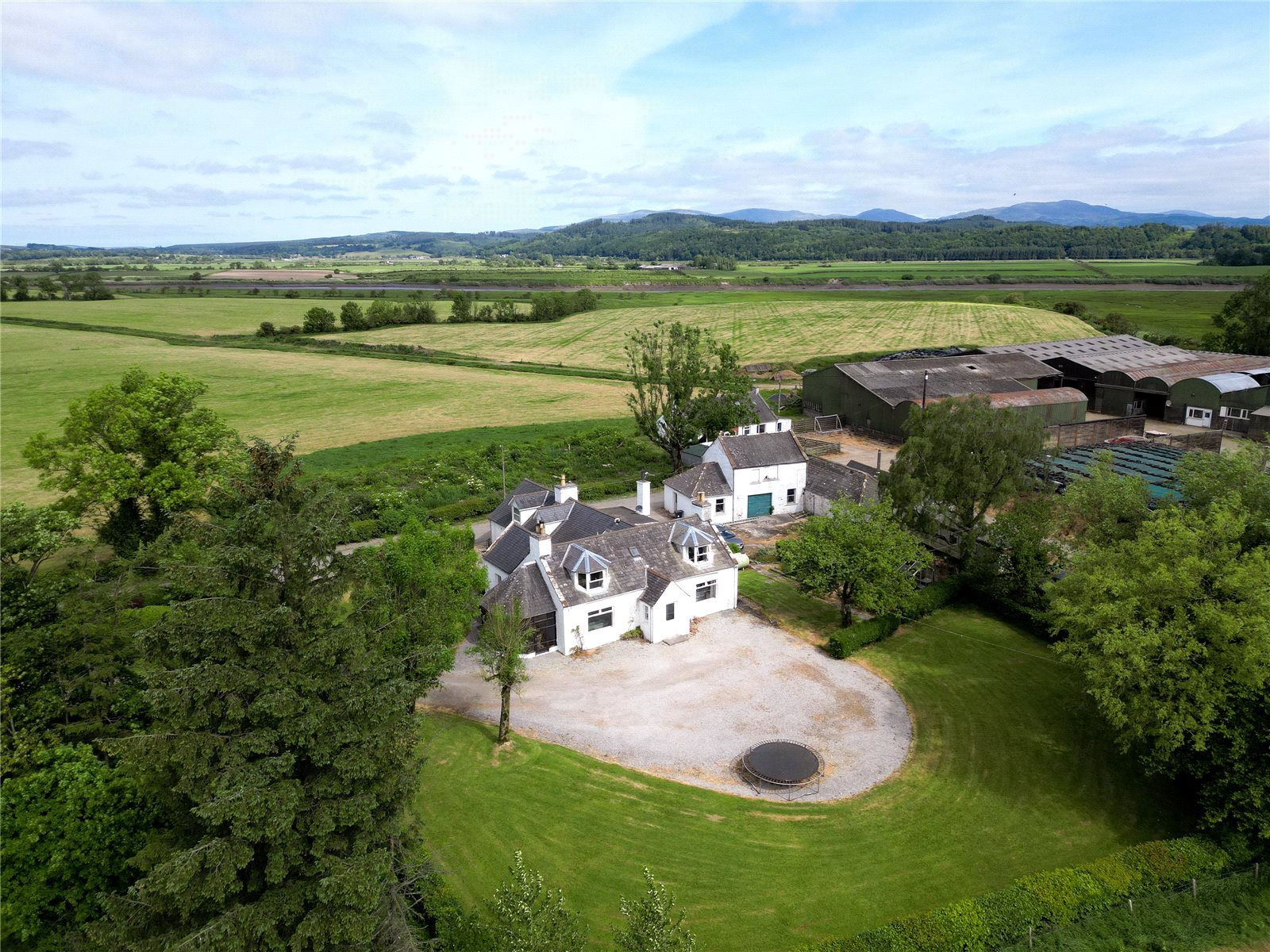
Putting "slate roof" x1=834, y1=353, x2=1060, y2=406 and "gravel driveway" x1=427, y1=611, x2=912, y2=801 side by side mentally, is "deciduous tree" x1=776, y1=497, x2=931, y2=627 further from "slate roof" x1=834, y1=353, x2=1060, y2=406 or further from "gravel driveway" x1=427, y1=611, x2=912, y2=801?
"slate roof" x1=834, y1=353, x2=1060, y2=406

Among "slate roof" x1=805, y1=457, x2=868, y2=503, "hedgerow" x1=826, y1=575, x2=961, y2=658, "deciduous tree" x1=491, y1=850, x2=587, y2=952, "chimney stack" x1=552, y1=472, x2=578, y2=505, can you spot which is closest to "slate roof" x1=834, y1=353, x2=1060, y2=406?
"slate roof" x1=805, y1=457, x2=868, y2=503

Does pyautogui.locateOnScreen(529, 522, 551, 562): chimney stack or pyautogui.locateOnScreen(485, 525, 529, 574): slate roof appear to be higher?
pyautogui.locateOnScreen(529, 522, 551, 562): chimney stack

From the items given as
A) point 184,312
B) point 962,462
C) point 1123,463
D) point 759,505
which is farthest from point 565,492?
point 184,312

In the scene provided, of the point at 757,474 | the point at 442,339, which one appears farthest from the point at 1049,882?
the point at 442,339

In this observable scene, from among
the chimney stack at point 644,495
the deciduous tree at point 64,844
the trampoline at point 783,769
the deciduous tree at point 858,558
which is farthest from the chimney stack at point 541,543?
the deciduous tree at point 64,844

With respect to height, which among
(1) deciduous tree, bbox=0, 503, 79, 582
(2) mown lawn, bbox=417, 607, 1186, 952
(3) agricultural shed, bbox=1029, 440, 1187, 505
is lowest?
(2) mown lawn, bbox=417, 607, 1186, 952

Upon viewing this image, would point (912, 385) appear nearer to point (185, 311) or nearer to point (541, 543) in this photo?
point (541, 543)
